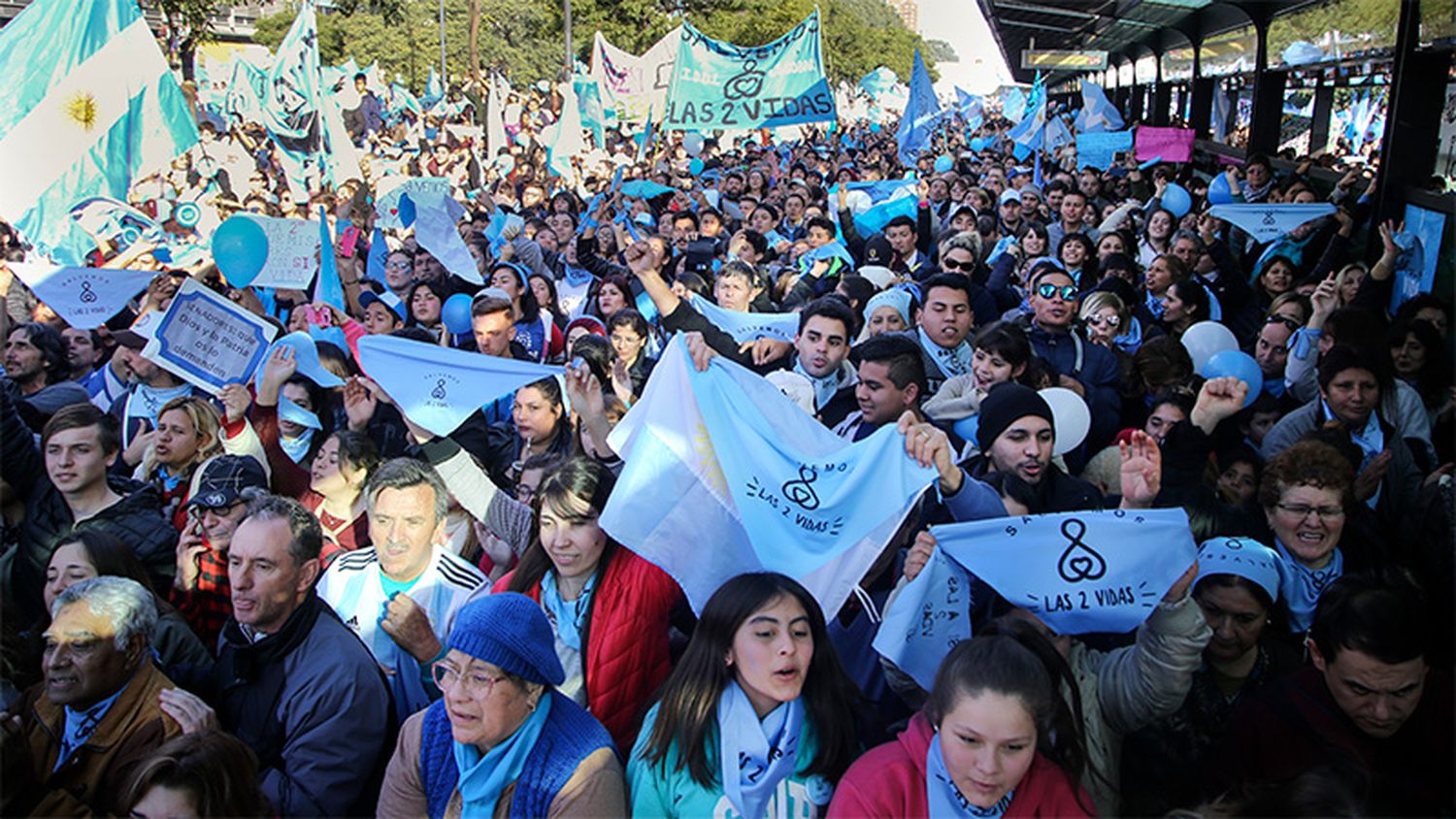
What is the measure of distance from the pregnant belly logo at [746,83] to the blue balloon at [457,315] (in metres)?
6.00

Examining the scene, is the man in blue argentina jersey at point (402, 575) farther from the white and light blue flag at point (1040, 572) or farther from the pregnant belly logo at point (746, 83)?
the pregnant belly logo at point (746, 83)

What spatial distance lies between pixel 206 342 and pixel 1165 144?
1354 centimetres

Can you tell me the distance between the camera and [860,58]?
69.2m

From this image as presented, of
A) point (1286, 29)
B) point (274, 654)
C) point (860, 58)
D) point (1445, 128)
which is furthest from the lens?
point (860, 58)

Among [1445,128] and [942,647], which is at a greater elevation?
[1445,128]

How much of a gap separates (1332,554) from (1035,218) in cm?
754

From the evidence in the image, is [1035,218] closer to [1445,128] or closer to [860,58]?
[1445,128]

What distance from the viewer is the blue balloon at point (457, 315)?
6855mm

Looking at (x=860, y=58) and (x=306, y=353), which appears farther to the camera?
(x=860, y=58)

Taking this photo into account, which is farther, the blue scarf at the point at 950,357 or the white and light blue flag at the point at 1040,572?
the blue scarf at the point at 950,357

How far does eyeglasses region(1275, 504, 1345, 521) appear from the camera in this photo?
10.7 feet

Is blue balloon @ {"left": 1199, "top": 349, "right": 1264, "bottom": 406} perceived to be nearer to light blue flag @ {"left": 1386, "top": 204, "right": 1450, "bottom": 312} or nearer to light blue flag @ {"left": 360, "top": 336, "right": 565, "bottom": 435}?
light blue flag @ {"left": 1386, "top": 204, "right": 1450, "bottom": 312}

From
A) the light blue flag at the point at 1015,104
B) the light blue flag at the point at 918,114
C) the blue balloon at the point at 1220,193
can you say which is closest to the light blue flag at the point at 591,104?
the light blue flag at the point at 918,114

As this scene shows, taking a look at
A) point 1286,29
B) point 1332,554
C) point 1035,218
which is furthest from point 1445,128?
point 1332,554
